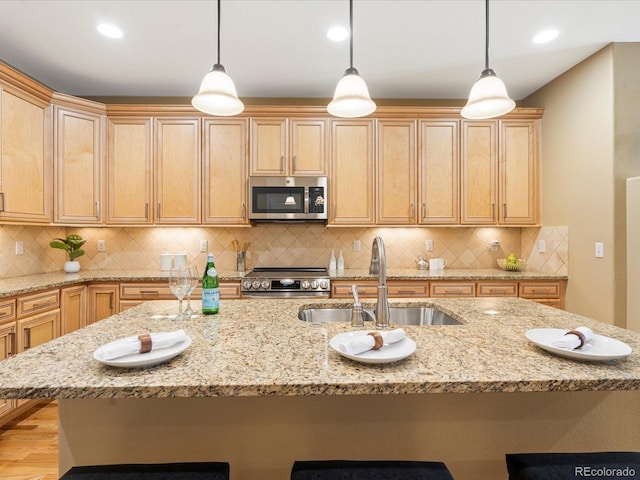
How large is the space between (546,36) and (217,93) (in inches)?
99.2

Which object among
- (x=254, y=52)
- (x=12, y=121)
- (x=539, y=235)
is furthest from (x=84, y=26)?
(x=539, y=235)

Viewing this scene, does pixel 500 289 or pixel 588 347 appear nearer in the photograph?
pixel 588 347

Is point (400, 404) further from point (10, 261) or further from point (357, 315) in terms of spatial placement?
point (10, 261)

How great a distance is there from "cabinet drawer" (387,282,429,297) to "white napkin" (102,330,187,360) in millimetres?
2350

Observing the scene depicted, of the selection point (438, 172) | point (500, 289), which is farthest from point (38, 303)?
point (500, 289)

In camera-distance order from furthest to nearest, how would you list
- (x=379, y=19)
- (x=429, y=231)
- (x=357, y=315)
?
(x=429, y=231) < (x=379, y=19) < (x=357, y=315)

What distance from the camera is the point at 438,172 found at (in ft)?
11.3

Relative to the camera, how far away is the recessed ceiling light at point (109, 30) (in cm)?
241

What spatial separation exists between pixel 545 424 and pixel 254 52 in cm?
298

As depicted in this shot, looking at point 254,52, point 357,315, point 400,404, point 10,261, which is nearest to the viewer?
point 400,404

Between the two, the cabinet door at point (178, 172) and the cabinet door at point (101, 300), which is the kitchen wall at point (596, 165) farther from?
the cabinet door at point (101, 300)

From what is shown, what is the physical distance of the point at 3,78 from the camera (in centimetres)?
257

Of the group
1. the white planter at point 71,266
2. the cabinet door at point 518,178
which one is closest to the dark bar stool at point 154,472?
the white planter at point 71,266

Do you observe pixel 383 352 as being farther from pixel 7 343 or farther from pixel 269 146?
pixel 269 146
